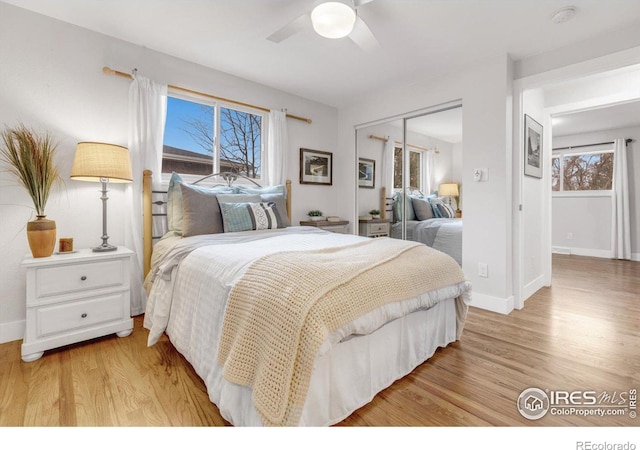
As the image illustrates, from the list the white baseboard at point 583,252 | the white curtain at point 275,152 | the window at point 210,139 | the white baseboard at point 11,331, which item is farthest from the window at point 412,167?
the white baseboard at point 583,252

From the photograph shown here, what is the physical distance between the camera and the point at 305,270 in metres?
1.39

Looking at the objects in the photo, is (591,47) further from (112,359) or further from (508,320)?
(112,359)

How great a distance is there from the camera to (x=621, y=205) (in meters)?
5.34

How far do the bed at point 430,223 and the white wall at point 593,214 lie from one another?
14.2ft

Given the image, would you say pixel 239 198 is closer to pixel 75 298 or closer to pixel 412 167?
pixel 75 298

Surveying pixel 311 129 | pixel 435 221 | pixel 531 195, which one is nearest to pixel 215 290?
pixel 435 221

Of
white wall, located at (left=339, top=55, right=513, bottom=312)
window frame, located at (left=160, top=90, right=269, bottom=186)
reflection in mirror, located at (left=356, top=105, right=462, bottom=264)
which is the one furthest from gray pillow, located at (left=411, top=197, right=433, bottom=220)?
window frame, located at (left=160, top=90, right=269, bottom=186)

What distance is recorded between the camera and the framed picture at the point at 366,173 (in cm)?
421

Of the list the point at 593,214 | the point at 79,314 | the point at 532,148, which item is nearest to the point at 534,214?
the point at 532,148

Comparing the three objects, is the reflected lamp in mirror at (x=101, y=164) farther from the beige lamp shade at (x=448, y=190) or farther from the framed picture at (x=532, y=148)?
the framed picture at (x=532, y=148)

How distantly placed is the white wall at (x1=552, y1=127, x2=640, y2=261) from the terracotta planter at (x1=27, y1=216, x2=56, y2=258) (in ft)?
25.8

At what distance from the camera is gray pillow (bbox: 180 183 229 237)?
2502 millimetres

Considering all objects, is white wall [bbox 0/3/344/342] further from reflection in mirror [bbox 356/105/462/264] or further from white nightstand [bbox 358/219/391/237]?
white nightstand [bbox 358/219/391/237]

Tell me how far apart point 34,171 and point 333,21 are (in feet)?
7.43
